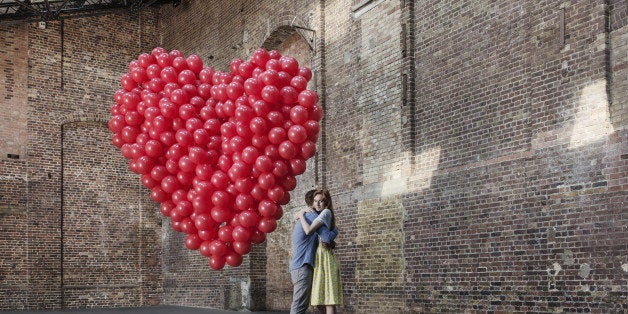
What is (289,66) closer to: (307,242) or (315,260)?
(307,242)

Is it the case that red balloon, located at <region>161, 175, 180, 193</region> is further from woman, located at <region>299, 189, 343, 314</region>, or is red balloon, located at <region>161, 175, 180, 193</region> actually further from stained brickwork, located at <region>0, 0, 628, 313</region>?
stained brickwork, located at <region>0, 0, 628, 313</region>

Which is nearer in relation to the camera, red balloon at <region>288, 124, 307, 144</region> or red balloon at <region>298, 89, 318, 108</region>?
red balloon at <region>288, 124, 307, 144</region>

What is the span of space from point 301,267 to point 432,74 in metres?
3.91

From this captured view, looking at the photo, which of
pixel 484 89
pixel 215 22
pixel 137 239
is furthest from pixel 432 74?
pixel 137 239

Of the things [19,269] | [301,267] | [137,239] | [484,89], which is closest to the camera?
[301,267]

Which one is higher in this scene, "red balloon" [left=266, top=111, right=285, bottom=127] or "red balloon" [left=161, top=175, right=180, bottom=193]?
"red balloon" [left=266, top=111, right=285, bottom=127]

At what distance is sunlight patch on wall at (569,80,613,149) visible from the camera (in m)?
6.48

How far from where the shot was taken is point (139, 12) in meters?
15.9

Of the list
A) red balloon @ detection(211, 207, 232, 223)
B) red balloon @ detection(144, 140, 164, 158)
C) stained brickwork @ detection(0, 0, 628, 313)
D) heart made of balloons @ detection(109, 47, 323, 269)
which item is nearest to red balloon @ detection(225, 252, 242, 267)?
heart made of balloons @ detection(109, 47, 323, 269)

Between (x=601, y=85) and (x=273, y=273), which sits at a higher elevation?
(x=601, y=85)

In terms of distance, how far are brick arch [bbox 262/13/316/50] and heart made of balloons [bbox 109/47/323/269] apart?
16.8 ft

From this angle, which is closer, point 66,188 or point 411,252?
point 411,252

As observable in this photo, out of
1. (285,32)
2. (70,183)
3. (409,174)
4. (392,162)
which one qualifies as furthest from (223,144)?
(70,183)

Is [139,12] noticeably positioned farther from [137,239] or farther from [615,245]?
[615,245]
